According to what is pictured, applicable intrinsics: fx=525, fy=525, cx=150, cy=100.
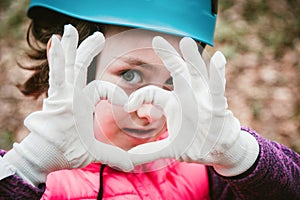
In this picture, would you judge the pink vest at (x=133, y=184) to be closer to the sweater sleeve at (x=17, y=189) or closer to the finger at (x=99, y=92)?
the sweater sleeve at (x=17, y=189)

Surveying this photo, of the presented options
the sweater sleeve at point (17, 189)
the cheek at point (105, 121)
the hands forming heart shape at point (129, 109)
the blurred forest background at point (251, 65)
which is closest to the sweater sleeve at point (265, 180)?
the hands forming heart shape at point (129, 109)

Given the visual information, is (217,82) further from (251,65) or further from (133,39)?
(251,65)

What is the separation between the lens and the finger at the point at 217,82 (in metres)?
0.87

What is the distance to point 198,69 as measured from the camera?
874 millimetres

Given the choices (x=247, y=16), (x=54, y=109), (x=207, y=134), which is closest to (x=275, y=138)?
(x=247, y=16)

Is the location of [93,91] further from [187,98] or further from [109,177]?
[109,177]

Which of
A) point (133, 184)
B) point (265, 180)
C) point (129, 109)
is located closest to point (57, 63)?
point (129, 109)

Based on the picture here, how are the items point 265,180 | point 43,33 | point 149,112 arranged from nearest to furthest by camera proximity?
point 149,112 → point 265,180 → point 43,33

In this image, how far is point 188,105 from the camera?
0.87 meters

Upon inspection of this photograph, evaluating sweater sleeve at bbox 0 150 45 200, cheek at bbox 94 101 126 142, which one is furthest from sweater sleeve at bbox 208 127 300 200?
sweater sleeve at bbox 0 150 45 200

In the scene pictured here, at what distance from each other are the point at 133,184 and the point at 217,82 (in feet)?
1.07

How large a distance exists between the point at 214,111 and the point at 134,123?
7.2 inches

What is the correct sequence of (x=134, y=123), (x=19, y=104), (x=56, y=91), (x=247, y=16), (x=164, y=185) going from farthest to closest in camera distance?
(x=247, y=16) → (x=19, y=104) → (x=164, y=185) → (x=134, y=123) → (x=56, y=91)

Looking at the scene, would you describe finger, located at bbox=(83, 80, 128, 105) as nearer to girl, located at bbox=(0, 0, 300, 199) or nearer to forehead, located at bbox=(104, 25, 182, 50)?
girl, located at bbox=(0, 0, 300, 199)
